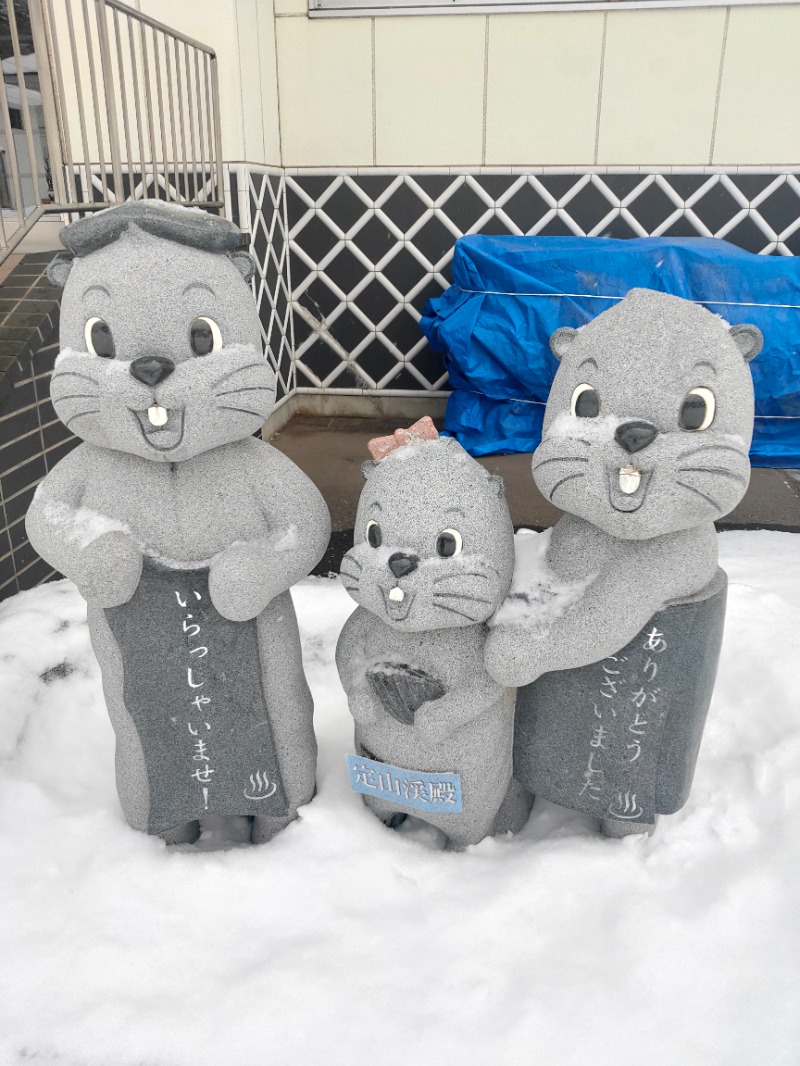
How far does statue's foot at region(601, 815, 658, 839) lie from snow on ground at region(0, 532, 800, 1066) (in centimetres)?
2

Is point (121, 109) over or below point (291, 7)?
below

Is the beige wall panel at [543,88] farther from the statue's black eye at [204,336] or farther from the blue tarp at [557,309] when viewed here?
the statue's black eye at [204,336]

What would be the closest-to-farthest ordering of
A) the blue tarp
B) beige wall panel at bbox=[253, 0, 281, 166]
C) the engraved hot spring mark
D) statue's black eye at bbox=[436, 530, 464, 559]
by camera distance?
statue's black eye at bbox=[436, 530, 464, 559], the engraved hot spring mark, the blue tarp, beige wall panel at bbox=[253, 0, 281, 166]

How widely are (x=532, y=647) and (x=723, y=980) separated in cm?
60

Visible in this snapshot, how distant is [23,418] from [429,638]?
1498 mm

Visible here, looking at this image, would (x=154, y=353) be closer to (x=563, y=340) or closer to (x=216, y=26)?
(x=563, y=340)

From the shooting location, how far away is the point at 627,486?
47.4 inches

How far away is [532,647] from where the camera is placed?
132 centimetres

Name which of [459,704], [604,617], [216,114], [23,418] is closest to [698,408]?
[604,617]

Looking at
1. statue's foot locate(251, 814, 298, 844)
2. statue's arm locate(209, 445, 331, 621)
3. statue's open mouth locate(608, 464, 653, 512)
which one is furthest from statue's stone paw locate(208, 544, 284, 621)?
statue's open mouth locate(608, 464, 653, 512)

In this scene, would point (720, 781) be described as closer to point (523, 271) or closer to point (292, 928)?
point (292, 928)

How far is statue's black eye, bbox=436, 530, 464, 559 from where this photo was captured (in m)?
1.28

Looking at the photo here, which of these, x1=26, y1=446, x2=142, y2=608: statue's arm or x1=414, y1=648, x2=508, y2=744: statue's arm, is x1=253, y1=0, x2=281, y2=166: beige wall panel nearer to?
x1=26, y1=446, x2=142, y2=608: statue's arm

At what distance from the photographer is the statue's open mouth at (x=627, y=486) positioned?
3.94 ft
